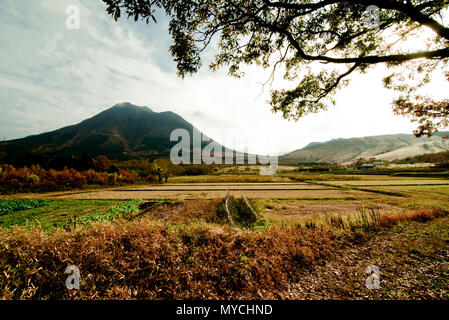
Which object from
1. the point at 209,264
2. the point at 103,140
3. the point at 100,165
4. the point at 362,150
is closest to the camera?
the point at 209,264

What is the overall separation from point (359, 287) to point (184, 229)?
426cm

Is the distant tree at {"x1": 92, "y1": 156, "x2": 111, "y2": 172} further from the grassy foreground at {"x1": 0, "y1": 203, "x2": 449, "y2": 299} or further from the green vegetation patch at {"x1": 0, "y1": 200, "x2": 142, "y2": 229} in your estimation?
the grassy foreground at {"x1": 0, "y1": 203, "x2": 449, "y2": 299}

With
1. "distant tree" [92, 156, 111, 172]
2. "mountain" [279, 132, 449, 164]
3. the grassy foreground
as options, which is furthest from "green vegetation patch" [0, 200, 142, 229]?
"mountain" [279, 132, 449, 164]

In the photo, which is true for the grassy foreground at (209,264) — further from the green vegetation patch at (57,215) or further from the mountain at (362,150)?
the mountain at (362,150)

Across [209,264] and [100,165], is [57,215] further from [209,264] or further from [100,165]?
[100,165]

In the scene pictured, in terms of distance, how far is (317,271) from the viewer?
3.54 m

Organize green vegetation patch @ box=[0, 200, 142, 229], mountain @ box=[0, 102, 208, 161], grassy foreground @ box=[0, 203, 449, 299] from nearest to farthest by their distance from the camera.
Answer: grassy foreground @ box=[0, 203, 449, 299]
green vegetation patch @ box=[0, 200, 142, 229]
mountain @ box=[0, 102, 208, 161]

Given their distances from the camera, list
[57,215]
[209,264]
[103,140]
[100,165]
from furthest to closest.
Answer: [103,140] → [100,165] → [57,215] → [209,264]

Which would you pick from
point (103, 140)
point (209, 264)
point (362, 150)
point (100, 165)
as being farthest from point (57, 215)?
point (362, 150)

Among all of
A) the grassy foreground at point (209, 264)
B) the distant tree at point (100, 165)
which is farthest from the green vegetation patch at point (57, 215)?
the distant tree at point (100, 165)

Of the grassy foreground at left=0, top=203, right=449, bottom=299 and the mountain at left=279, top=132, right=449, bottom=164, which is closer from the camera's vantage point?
the grassy foreground at left=0, top=203, right=449, bottom=299

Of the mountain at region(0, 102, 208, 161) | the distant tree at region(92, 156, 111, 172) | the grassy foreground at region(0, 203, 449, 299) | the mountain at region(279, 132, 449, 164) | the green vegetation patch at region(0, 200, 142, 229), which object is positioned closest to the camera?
the grassy foreground at region(0, 203, 449, 299)
